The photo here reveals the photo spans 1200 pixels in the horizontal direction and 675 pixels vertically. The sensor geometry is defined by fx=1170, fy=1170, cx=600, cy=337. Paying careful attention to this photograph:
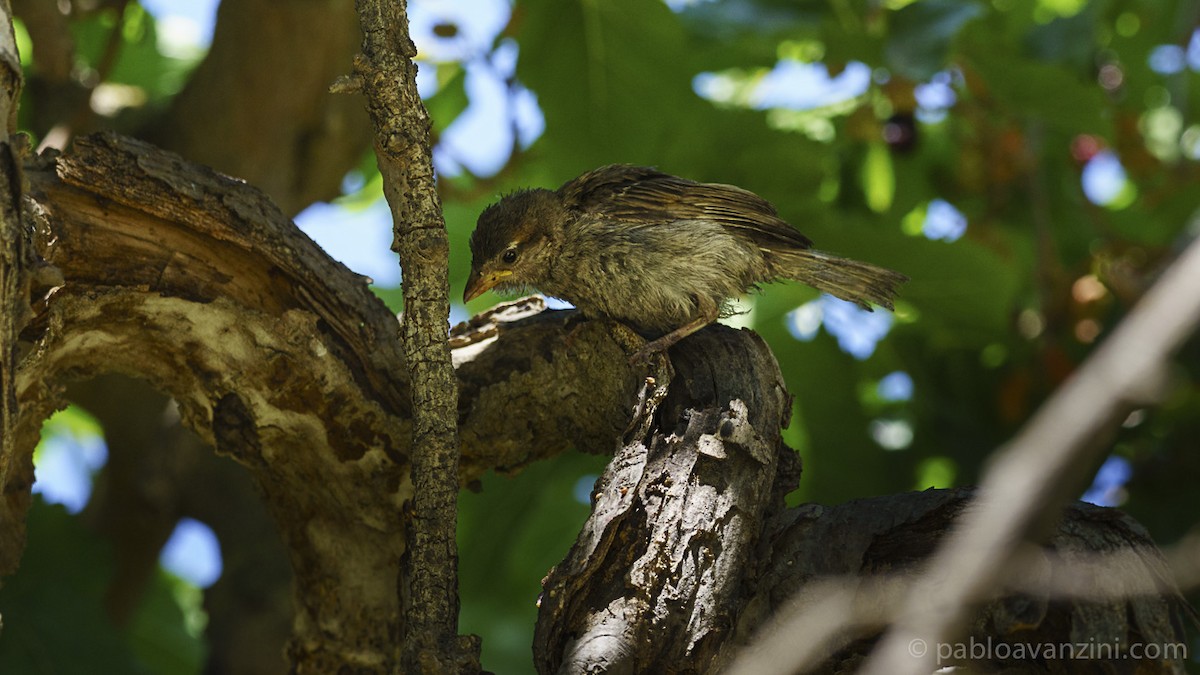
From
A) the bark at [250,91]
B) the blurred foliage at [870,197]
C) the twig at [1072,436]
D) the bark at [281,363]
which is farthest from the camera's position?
the bark at [250,91]

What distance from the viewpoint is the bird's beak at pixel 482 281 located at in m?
3.59

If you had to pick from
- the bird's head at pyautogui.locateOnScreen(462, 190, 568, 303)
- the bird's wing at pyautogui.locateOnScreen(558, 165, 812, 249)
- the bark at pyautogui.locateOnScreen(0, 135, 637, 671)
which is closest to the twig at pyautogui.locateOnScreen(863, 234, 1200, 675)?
the bark at pyautogui.locateOnScreen(0, 135, 637, 671)

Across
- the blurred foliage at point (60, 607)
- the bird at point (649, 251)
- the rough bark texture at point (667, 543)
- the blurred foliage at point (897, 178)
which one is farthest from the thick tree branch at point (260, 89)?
the rough bark texture at point (667, 543)

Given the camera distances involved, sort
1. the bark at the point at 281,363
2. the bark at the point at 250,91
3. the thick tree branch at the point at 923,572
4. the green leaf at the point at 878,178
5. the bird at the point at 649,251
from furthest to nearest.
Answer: the green leaf at the point at 878,178 < the bark at the point at 250,91 < the bird at the point at 649,251 < the bark at the point at 281,363 < the thick tree branch at the point at 923,572

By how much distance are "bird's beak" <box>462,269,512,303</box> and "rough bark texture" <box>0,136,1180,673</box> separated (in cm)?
23

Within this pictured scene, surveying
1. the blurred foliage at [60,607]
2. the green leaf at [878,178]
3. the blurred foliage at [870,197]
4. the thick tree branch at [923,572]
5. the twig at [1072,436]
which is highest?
the green leaf at [878,178]

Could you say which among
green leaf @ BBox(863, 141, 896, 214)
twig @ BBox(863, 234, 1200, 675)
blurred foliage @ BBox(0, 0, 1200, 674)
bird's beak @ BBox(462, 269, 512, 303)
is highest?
green leaf @ BBox(863, 141, 896, 214)

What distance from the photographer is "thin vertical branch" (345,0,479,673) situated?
2.31 metres

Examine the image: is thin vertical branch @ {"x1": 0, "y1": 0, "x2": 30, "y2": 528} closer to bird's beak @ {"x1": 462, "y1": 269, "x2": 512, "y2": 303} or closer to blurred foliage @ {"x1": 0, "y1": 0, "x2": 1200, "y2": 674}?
bird's beak @ {"x1": 462, "y1": 269, "x2": 512, "y2": 303}

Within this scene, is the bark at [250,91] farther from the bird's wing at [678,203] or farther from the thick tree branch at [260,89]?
the bird's wing at [678,203]

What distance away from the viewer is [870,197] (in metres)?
5.55

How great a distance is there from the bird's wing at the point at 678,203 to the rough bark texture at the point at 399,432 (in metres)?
Answer: 0.39

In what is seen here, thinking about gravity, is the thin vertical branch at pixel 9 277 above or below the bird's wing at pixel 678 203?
below

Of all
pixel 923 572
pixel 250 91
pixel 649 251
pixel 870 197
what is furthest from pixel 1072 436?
pixel 870 197
